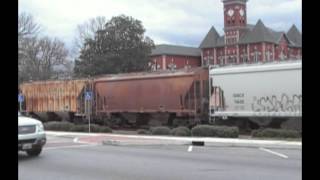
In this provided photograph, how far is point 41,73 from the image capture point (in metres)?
77.6

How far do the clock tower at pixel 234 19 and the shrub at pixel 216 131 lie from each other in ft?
348

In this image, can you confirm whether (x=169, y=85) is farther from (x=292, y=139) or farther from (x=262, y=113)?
(x=292, y=139)

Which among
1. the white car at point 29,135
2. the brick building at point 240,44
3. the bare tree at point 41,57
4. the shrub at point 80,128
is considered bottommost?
the shrub at point 80,128

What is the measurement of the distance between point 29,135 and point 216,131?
34.8ft

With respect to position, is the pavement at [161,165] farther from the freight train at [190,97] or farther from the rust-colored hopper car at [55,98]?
the rust-colored hopper car at [55,98]

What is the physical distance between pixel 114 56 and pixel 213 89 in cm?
4454

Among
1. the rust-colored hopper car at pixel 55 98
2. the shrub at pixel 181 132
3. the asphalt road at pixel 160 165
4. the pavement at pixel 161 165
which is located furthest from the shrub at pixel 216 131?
the rust-colored hopper car at pixel 55 98

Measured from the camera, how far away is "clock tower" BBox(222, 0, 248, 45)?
12950 centimetres

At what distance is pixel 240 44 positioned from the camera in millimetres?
128500

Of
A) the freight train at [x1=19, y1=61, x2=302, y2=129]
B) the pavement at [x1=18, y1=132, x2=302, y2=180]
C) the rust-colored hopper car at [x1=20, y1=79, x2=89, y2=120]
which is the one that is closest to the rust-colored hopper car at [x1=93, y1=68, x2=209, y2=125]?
the freight train at [x1=19, y1=61, x2=302, y2=129]

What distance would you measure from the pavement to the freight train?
5.27 metres

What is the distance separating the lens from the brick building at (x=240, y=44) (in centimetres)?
12706
